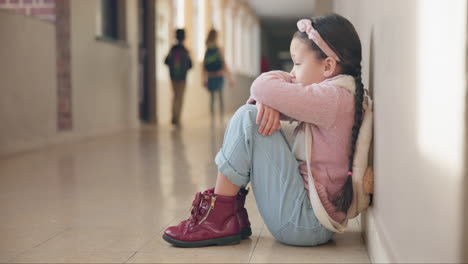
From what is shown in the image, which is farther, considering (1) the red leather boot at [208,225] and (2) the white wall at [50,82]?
(2) the white wall at [50,82]

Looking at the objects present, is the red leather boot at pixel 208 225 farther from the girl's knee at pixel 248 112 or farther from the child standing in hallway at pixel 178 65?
the child standing in hallway at pixel 178 65

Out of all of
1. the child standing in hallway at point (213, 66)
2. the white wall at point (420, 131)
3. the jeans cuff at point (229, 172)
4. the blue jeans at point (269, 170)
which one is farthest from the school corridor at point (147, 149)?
the child standing in hallway at point (213, 66)

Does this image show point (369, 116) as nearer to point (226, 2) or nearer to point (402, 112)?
point (402, 112)

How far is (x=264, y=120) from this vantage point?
1929mm

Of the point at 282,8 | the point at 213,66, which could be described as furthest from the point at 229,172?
the point at 282,8

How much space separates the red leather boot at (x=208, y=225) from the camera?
2.04m

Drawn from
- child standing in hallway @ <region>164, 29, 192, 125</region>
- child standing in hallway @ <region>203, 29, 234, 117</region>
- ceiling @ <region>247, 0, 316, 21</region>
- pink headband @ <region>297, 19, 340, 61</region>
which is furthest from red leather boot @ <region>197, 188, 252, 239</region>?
ceiling @ <region>247, 0, 316, 21</region>

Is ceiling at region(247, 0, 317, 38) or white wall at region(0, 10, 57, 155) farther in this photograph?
ceiling at region(247, 0, 317, 38)

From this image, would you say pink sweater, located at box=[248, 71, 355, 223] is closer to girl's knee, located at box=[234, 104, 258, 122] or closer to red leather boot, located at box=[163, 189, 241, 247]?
girl's knee, located at box=[234, 104, 258, 122]

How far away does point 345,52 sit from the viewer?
1.96 meters

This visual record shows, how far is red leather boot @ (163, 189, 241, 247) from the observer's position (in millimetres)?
2041

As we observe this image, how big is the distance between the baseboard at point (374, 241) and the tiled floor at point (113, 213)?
46 millimetres

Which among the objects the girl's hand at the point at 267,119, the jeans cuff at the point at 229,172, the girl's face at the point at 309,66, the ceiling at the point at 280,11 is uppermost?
the ceiling at the point at 280,11

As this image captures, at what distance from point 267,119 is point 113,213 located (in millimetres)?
991
